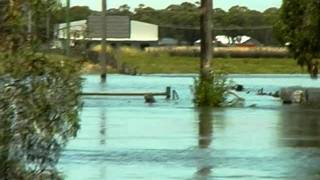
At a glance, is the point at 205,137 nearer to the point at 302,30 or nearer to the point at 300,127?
the point at 300,127

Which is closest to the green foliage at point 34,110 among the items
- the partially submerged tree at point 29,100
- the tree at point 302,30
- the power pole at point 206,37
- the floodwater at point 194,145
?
the partially submerged tree at point 29,100

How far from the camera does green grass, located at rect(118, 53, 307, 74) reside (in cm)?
7581

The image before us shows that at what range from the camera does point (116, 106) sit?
3098 cm

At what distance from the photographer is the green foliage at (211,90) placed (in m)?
31.4

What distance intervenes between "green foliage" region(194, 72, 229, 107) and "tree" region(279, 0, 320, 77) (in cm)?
345

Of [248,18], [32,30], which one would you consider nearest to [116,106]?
[32,30]

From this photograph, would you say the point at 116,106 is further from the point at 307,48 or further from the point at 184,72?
the point at 184,72

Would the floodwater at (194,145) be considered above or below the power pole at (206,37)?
below

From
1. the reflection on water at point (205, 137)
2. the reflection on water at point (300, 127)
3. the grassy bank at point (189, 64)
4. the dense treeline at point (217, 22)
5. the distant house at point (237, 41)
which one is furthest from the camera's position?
the distant house at point (237, 41)

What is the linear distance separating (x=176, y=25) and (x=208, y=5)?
72.0m

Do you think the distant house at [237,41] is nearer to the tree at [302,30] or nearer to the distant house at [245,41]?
the distant house at [245,41]

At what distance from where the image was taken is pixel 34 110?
29.1 ft

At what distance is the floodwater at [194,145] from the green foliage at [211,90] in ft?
6.38

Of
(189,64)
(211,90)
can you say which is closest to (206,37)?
(211,90)
